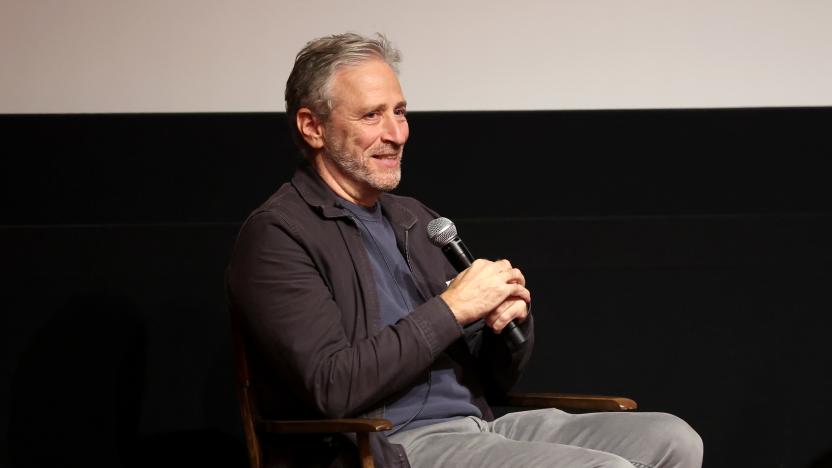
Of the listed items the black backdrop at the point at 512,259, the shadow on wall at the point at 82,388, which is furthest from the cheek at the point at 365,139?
the shadow on wall at the point at 82,388

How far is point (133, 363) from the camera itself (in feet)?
9.50

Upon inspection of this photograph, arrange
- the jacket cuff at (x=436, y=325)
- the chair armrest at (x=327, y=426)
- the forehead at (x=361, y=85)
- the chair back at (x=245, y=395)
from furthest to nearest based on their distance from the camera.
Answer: the forehead at (x=361, y=85) → the chair back at (x=245, y=395) → the jacket cuff at (x=436, y=325) → the chair armrest at (x=327, y=426)

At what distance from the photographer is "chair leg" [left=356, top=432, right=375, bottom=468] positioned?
1.85m

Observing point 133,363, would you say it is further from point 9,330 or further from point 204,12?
point 204,12

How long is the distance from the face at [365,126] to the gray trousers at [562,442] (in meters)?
0.53

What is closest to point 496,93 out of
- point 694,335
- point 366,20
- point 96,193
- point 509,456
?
point 366,20

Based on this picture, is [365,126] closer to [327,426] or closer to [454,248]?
[454,248]

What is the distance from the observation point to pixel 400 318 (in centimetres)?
209

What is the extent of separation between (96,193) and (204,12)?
0.58 metres

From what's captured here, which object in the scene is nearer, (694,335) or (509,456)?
(509,456)

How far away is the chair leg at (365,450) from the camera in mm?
1853

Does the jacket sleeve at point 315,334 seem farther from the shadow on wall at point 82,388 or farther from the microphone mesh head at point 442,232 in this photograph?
the shadow on wall at point 82,388

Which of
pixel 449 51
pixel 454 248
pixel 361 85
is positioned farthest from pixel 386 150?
pixel 449 51

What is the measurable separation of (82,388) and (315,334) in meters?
1.26
